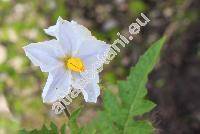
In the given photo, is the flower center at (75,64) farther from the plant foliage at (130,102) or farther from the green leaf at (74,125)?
the plant foliage at (130,102)

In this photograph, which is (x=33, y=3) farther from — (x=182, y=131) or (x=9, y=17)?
(x=182, y=131)

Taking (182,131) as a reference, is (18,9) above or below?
above

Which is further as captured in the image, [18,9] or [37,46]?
[18,9]

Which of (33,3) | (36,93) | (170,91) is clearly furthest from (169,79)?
(33,3)

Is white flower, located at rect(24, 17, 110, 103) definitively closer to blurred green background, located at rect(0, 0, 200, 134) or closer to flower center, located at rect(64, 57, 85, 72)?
flower center, located at rect(64, 57, 85, 72)

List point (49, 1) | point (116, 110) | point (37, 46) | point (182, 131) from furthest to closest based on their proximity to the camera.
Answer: point (49, 1)
point (182, 131)
point (116, 110)
point (37, 46)

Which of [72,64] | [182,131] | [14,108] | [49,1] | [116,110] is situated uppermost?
[49,1]

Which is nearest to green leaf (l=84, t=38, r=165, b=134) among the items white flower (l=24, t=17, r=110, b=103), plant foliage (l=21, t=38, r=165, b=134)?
plant foliage (l=21, t=38, r=165, b=134)

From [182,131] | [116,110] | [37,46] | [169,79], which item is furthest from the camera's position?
[169,79]
